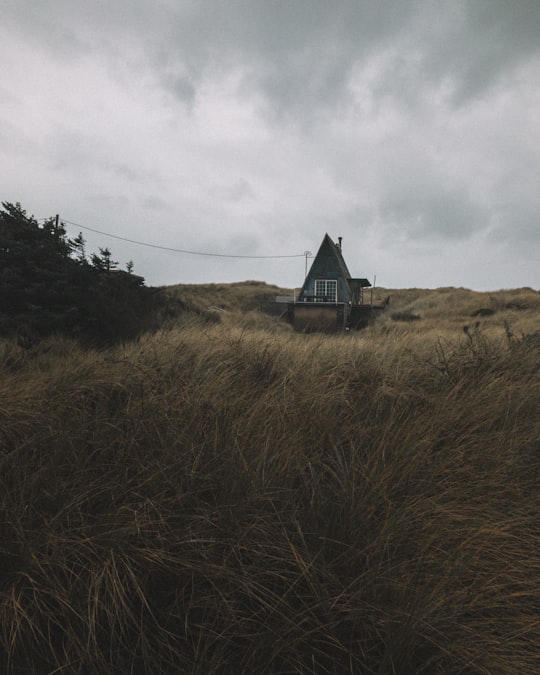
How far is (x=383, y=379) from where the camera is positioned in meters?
3.68

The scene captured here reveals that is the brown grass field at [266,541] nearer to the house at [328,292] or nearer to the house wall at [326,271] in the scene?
the house at [328,292]

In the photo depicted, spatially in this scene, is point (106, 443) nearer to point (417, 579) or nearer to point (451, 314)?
point (417, 579)

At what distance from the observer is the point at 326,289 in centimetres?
2539

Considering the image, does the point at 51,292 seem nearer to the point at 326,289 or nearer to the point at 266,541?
the point at 266,541

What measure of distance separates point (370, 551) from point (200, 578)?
2.17 ft

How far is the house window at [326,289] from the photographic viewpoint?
2507 cm

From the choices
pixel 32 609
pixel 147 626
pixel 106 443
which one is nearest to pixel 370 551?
pixel 147 626

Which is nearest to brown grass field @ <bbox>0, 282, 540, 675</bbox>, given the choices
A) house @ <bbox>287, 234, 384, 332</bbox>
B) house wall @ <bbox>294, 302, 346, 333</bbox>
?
house wall @ <bbox>294, 302, 346, 333</bbox>

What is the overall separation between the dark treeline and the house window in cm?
1746

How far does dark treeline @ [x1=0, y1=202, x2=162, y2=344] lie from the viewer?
7.56 metres

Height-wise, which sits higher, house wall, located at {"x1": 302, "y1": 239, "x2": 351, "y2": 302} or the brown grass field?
house wall, located at {"x1": 302, "y1": 239, "x2": 351, "y2": 302}

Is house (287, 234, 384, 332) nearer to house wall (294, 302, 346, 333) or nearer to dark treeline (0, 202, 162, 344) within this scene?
house wall (294, 302, 346, 333)

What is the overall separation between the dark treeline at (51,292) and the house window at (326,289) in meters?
17.5

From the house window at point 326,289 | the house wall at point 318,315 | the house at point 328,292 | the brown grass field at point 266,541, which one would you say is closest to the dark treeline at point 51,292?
the brown grass field at point 266,541
